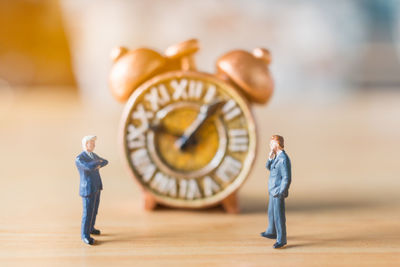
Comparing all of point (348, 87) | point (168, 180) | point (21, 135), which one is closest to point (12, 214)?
point (168, 180)

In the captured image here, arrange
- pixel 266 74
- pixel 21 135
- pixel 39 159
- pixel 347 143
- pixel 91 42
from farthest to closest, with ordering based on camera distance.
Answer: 1. pixel 91 42
2. pixel 21 135
3. pixel 347 143
4. pixel 39 159
5. pixel 266 74

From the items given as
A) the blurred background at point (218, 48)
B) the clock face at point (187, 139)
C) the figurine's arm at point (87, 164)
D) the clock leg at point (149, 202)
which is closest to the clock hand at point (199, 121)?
the clock face at point (187, 139)

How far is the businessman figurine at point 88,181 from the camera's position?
0.60 m

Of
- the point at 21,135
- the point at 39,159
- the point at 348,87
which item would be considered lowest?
the point at 39,159

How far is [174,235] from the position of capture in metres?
0.67

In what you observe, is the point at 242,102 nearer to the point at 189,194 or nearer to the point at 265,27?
the point at 189,194

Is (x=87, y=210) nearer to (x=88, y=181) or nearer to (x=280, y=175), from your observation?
(x=88, y=181)

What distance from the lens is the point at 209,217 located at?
77 centimetres

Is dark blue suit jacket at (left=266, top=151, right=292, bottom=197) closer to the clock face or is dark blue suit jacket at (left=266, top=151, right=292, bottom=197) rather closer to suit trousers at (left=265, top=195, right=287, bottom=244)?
suit trousers at (left=265, top=195, right=287, bottom=244)

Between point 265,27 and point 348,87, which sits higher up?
point 265,27

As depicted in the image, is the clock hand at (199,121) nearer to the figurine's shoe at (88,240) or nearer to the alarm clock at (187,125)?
the alarm clock at (187,125)

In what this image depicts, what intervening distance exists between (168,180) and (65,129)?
4.23ft

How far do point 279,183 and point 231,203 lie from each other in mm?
216

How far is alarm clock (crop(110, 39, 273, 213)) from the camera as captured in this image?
0.77 m
